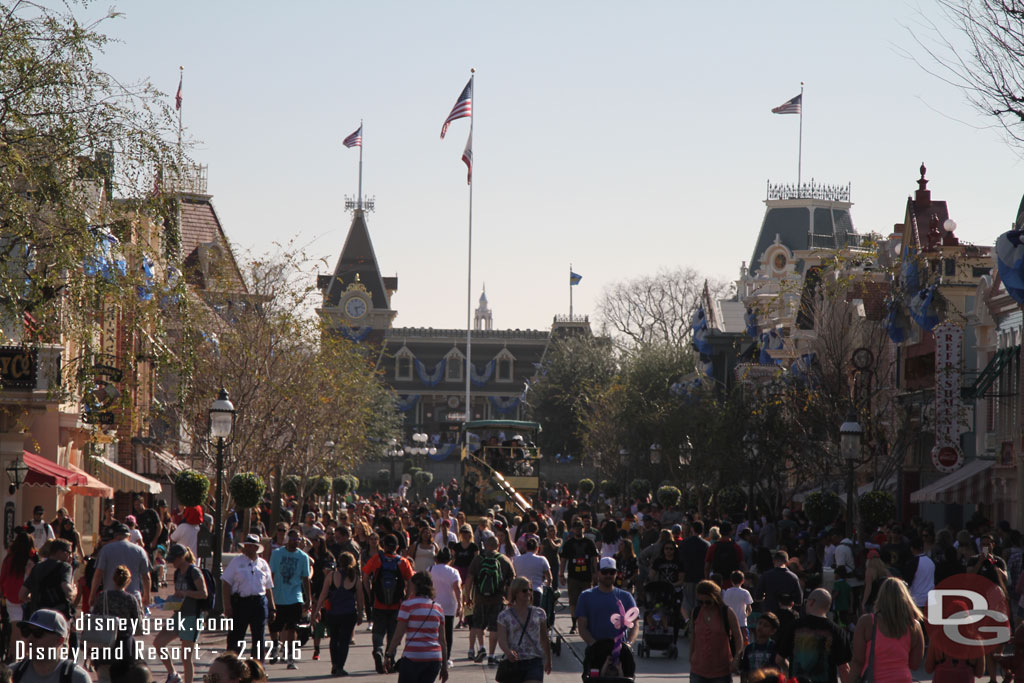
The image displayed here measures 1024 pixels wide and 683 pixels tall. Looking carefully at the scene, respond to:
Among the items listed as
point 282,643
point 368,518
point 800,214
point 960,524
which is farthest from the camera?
point 800,214

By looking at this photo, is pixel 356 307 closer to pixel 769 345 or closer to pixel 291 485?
pixel 769 345

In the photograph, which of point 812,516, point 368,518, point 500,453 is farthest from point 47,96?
point 500,453

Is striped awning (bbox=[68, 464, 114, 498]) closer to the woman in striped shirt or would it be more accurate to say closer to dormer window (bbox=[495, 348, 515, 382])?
the woman in striped shirt

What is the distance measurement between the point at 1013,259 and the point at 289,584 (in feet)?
37.5

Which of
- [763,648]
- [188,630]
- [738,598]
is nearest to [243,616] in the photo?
[188,630]

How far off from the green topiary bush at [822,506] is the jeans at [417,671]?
67.4 feet

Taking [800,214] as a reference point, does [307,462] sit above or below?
below

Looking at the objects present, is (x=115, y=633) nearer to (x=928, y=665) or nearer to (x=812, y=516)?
(x=928, y=665)

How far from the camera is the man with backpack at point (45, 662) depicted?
8.23 meters

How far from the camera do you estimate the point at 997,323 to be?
105ft

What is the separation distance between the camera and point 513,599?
11.6m

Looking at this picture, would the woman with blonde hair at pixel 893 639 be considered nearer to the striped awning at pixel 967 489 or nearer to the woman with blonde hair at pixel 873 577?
the woman with blonde hair at pixel 873 577

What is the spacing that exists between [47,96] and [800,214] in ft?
220

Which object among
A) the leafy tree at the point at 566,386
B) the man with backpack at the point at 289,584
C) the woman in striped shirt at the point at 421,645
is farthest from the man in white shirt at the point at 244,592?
the leafy tree at the point at 566,386
